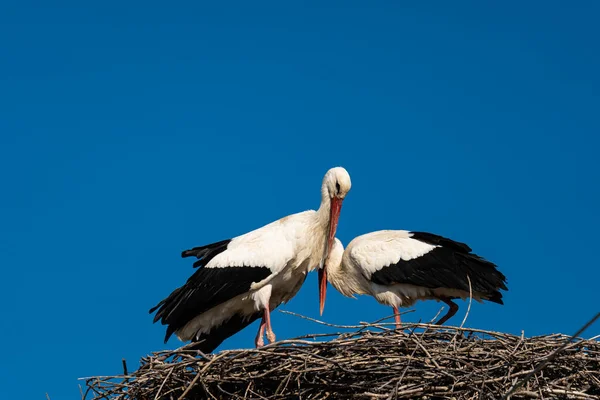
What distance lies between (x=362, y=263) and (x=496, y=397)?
335 centimetres

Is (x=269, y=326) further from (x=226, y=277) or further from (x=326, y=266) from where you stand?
(x=326, y=266)

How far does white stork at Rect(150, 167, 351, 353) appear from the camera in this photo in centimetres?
768

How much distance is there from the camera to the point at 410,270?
828 cm

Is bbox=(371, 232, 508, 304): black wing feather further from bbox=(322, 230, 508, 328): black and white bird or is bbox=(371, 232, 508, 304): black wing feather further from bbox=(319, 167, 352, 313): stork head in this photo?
bbox=(319, 167, 352, 313): stork head

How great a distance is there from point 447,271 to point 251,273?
68.3 inches

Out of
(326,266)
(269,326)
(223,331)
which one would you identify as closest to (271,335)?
(269,326)

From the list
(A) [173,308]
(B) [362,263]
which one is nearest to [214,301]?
(A) [173,308]

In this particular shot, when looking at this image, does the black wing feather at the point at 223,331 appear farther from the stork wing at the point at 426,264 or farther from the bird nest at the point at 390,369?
the bird nest at the point at 390,369

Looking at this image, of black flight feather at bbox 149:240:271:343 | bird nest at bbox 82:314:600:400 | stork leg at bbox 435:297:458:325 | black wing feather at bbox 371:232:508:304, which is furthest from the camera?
stork leg at bbox 435:297:458:325

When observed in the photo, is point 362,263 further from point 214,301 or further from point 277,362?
point 277,362

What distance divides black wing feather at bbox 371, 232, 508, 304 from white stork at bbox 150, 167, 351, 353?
0.67 metres

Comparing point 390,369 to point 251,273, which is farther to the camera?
point 251,273

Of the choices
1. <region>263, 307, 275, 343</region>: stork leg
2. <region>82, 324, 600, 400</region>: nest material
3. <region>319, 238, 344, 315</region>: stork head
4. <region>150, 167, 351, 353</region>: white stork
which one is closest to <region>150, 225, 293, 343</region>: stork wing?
<region>150, 167, 351, 353</region>: white stork

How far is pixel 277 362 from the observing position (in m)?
5.68
